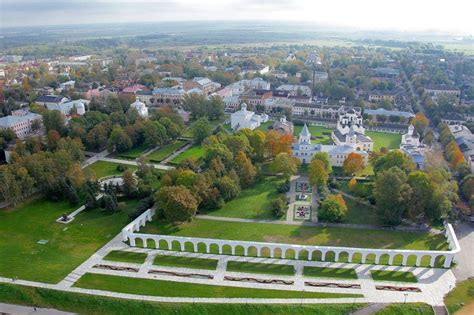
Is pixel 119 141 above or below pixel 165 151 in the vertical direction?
above

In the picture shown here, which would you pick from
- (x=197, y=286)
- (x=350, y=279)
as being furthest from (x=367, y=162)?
(x=197, y=286)

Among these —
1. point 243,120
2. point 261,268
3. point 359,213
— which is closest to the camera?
point 261,268

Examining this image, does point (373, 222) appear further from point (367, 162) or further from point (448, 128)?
point (448, 128)

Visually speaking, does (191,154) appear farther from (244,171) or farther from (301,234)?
(301,234)

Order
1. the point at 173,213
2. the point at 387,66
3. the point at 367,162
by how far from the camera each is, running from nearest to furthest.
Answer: the point at 173,213 → the point at 367,162 → the point at 387,66

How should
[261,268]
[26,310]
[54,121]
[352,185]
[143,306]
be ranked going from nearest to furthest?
[143,306] < [26,310] < [261,268] < [352,185] < [54,121]

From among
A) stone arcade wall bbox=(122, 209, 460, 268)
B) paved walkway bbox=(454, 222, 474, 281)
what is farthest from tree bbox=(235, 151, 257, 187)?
paved walkway bbox=(454, 222, 474, 281)

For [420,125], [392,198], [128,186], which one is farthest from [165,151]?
[420,125]
